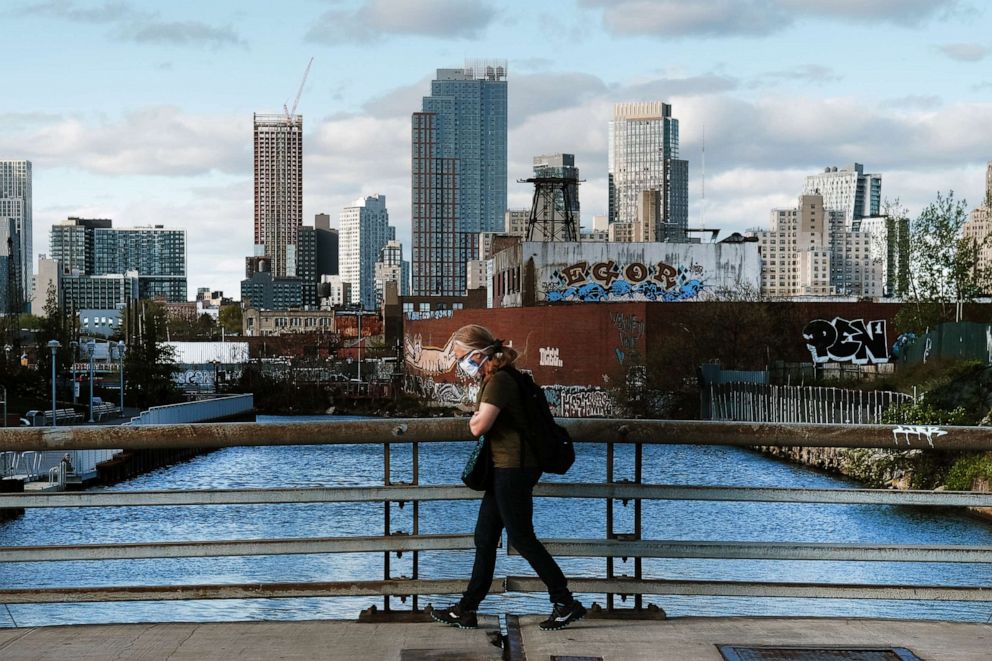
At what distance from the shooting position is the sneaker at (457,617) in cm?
801

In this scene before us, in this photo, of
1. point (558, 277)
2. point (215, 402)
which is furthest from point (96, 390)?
point (558, 277)

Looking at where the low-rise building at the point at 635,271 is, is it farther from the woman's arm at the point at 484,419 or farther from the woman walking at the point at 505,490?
the woman's arm at the point at 484,419

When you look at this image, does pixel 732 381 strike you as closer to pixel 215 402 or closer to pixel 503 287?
pixel 503 287

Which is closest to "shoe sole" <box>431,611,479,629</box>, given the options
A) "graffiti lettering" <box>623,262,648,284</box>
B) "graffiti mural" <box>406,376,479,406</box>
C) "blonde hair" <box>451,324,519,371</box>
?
"blonde hair" <box>451,324,519,371</box>

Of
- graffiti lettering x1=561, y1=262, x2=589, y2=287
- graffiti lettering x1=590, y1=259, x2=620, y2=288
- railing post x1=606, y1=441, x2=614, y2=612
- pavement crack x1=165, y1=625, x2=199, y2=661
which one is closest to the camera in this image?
pavement crack x1=165, y1=625, x2=199, y2=661

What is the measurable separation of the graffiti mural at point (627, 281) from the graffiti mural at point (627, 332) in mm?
11913

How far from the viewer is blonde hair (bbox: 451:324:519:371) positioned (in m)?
8.05

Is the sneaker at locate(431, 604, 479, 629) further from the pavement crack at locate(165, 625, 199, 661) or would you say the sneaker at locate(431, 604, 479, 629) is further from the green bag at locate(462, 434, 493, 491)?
the pavement crack at locate(165, 625, 199, 661)

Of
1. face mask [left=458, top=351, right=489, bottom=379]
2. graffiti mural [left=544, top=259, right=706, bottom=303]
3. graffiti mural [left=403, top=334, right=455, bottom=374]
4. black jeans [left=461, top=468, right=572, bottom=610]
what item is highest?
graffiti mural [left=544, top=259, right=706, bottom=303]

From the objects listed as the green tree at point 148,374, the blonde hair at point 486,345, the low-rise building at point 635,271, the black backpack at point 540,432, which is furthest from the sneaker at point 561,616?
the green tree at point 148,374

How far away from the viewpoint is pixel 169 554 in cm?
809

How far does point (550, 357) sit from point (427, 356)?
2876 centimetres

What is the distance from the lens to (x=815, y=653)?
24.7ft

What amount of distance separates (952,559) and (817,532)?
2527 centimetres
